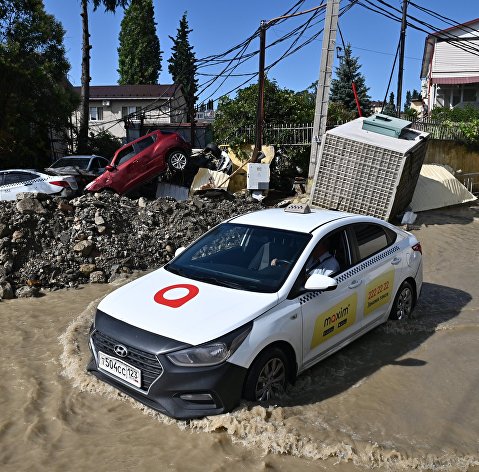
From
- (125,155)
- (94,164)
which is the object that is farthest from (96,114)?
(125,155)

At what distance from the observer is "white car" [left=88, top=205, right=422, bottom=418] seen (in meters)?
3.74

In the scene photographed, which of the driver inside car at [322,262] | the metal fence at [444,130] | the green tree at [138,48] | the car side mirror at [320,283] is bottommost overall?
the car side mirror at [320,283]

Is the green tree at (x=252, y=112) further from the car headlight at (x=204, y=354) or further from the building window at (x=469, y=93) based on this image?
the building window at (x=469, y=93)

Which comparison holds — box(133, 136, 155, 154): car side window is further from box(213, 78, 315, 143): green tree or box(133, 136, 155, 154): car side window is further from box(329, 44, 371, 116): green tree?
box(329, 44, 371, 116): green tree

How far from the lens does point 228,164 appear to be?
15898 mm

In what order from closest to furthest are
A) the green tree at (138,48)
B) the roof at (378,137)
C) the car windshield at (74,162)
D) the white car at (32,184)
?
the roof at (378,137) < the white car at (32,184) < the car windshield at (74,162) < the green tree at (138,48)

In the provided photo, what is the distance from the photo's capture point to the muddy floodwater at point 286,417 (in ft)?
11.9

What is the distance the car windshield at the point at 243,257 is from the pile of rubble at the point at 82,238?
153 inches

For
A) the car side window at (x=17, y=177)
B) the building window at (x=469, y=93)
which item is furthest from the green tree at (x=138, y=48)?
the car side window at (x=17, y=177)

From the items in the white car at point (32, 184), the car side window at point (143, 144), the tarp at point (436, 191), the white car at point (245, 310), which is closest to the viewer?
the white car at point (245, 310)

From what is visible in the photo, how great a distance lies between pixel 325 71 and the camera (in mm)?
13469

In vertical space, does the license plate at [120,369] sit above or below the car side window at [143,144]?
below

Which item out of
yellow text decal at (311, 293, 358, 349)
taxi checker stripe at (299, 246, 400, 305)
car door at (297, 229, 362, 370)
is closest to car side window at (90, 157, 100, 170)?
taxi checker stripe at (299, 246, 400, 305)

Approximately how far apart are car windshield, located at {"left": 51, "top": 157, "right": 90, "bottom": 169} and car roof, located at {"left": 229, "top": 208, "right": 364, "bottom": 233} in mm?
11965
